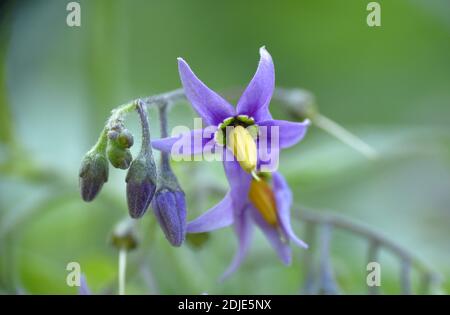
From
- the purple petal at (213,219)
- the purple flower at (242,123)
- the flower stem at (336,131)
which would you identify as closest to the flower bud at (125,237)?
the purple petal at (213,219)

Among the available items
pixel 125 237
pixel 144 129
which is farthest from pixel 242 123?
pixel 125 237

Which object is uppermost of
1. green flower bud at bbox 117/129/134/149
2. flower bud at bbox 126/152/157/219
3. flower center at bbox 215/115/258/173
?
flower center at bbox 215/115/258/173

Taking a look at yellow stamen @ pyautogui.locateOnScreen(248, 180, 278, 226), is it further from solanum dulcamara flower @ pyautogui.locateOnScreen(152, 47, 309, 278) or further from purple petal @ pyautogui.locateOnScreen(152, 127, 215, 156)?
purple petal @ pyautogui.locateOnScreen(152, 127, 215, 156)

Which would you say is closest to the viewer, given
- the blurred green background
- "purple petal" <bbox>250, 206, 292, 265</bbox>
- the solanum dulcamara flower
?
the solanum dulcamara flower

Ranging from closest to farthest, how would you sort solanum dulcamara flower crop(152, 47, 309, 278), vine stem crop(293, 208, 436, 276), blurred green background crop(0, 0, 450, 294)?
solanum dulcamara flower crop(152, 47, 309, 278)
vine stem crop(293, 208, 436, 276)
blurred green background crop(0, 0, 450, 294)

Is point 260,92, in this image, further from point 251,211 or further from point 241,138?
point 251,211

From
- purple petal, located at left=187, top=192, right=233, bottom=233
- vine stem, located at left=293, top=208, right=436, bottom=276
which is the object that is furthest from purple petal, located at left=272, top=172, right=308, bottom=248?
vine stem, located at left=293, top=208, right=436, bottom=276

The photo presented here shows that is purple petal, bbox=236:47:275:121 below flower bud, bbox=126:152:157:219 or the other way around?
the other way around

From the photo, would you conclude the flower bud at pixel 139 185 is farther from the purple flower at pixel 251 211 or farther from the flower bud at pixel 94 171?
the purple flower at pixel 251 211
